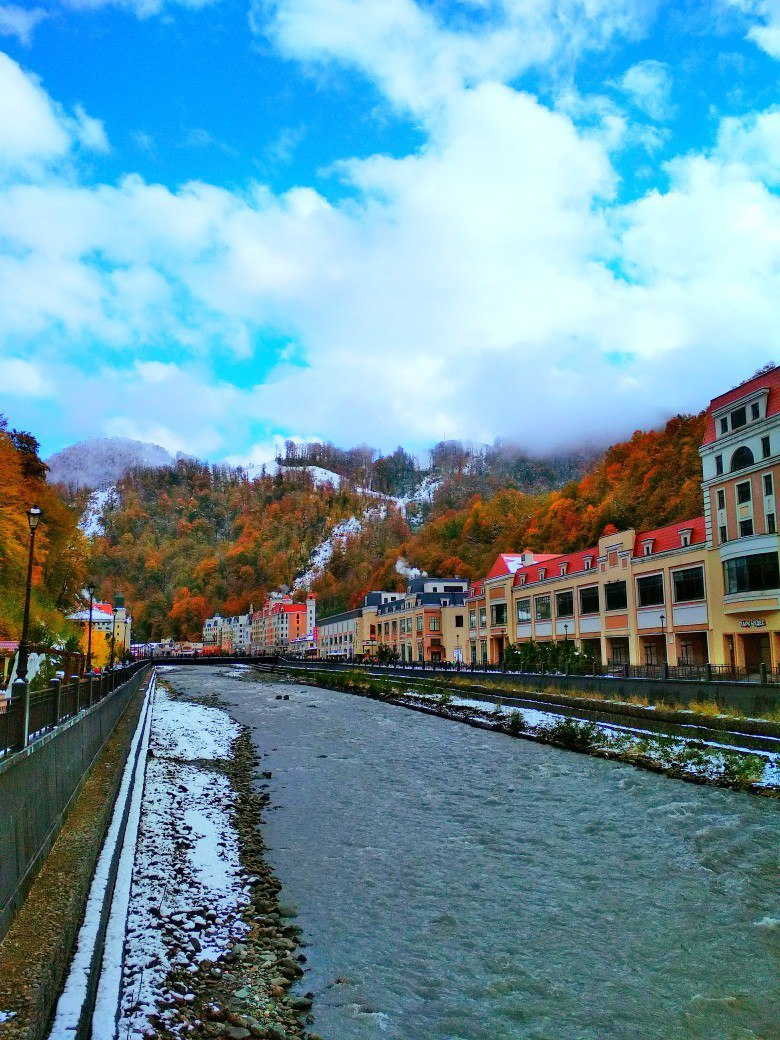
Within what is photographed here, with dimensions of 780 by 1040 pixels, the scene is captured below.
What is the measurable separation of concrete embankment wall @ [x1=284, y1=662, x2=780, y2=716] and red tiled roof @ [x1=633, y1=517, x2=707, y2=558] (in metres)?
12.0

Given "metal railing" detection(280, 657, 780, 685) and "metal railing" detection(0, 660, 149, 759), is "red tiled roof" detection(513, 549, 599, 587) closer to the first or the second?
"metal railing" detection(280, 657, 780, 685)

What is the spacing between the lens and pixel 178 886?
11094mm

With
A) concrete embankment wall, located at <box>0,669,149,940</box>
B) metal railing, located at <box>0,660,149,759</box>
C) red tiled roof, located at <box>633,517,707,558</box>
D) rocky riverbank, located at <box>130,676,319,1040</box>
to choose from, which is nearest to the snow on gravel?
rocky riverbank, located at <box>130,676,319,1040</box>

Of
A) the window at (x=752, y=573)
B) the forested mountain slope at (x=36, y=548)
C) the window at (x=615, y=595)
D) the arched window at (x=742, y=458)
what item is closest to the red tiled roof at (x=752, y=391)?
the arched window at (x=742, y=458)

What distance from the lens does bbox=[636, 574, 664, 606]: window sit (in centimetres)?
4728

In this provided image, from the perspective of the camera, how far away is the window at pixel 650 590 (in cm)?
4728

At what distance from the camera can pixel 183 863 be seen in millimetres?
12172

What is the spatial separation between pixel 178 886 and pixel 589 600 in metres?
48.5

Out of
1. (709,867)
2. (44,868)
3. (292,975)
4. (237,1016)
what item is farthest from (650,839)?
(44,868)

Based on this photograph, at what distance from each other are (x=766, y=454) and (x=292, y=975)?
36.6 metres

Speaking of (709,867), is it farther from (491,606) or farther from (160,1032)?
(491,606)

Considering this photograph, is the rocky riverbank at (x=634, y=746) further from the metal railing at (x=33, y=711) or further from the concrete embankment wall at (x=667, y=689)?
Result: the metal railing at (x=33, y=711)

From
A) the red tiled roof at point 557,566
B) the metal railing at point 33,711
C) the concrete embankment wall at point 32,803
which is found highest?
the red tiled roof at point 557,566

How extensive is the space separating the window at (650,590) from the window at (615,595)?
1.66 meters
